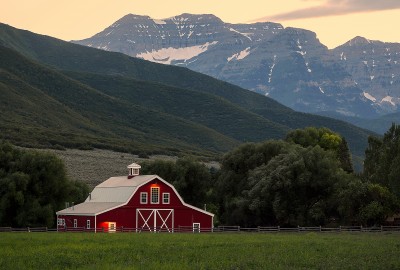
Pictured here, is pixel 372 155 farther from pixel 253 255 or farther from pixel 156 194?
pixel 253 255

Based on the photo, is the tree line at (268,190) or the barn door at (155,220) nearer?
the tree line at (268,190)

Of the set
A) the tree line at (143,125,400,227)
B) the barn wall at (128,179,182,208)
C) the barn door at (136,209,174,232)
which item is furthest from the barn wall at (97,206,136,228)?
the tree line at (143,125,400,227)

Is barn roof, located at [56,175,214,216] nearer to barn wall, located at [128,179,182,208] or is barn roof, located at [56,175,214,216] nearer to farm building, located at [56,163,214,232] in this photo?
farm building, located at [56,163,214,232]

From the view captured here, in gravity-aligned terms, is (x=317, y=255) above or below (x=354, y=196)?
below

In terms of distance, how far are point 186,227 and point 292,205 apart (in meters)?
10.5

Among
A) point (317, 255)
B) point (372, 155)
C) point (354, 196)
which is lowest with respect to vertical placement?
point (317, 255)

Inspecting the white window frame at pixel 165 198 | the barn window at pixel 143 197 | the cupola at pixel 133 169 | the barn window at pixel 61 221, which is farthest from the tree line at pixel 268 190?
the barn window at pixel 143 197

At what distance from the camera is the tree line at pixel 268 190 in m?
88.2

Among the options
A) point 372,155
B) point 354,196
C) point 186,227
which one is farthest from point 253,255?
point 372,155

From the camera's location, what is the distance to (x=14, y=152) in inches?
3967

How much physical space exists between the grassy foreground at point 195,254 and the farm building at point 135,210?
30057 mm

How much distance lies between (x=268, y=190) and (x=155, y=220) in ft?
37.4

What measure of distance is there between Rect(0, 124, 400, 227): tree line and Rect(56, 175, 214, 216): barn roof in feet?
11.1

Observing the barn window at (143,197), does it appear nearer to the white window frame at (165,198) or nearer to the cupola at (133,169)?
the white window frame at (165,198)
